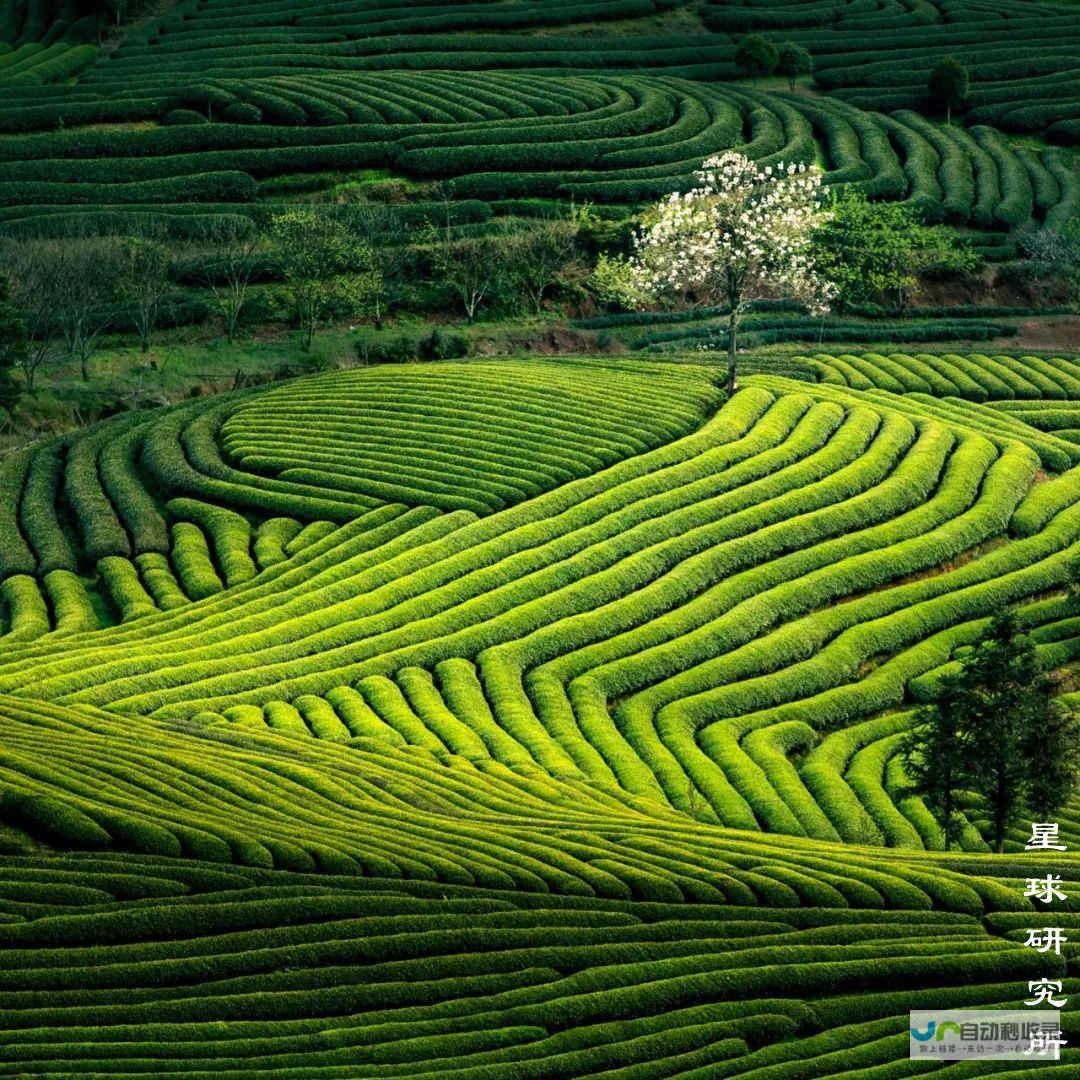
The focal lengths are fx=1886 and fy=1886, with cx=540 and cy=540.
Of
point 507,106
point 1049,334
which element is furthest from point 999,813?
point 507,106

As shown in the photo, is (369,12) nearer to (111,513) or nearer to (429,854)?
(111,513)

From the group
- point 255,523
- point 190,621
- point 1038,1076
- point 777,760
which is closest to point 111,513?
point 255,523

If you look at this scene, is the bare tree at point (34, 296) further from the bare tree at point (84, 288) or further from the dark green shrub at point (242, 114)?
the dark green shrub at point (242, 114)

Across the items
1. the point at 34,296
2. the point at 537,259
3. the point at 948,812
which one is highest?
the point at 537,259

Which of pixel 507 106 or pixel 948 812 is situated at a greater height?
pixel 507 106

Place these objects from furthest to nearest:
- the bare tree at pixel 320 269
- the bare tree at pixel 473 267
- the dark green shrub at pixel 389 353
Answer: the bare tree at pixel 473 267 < the bare tree at pixel 320 269 < the dark green shrub at pixel 389 353

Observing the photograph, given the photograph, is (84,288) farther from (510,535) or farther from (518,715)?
(518,715)

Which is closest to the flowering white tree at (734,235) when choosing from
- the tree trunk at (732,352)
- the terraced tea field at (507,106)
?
the tree trunk at (732,352)

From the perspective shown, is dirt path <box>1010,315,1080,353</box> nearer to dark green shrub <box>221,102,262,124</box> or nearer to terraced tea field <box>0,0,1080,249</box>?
terraced tea field <box>0,0,1080,249</box>

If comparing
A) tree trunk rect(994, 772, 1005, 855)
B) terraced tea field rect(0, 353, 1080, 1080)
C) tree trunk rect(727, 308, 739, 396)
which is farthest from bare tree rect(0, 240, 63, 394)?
tree trunk rect(994, 772, 1005, 855)
